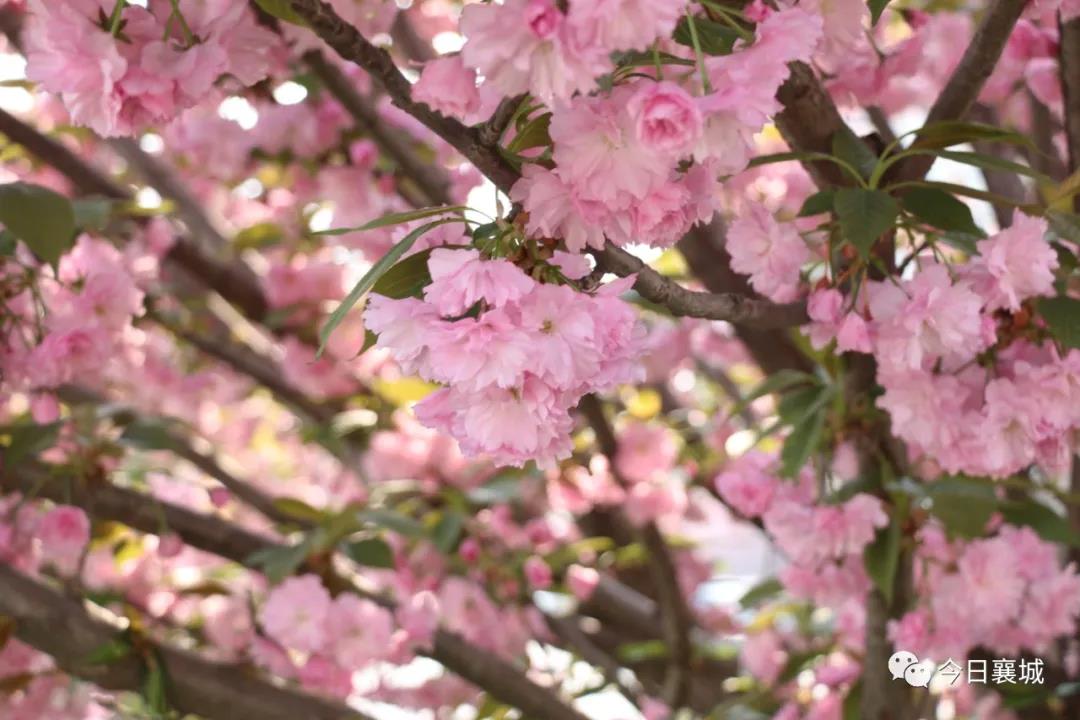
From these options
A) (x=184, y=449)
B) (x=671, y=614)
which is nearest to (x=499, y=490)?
(x=671, y=614)

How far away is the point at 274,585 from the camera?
1535mm

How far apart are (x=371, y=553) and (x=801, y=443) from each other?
0.62 metres

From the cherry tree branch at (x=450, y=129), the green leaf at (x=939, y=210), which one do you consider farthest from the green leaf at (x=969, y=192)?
the cherry tree branch at (x=450, y=129)

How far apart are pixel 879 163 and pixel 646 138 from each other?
0.35m

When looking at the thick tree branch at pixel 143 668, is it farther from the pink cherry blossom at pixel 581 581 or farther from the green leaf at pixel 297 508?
the pink cherry blossom at pixel 581 581

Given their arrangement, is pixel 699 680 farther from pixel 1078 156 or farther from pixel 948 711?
pixel 1078 156

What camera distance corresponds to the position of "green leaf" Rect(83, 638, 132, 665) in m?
1.34

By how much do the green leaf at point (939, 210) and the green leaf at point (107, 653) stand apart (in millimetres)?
971

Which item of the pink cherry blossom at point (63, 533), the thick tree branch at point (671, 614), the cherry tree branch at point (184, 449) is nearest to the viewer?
the pink cherry blossom at point (63, 533)

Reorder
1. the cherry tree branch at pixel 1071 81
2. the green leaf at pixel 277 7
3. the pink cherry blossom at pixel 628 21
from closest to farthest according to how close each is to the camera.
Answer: the pink cherry blossom at pixel 628 21
the green leaf at pixel 277 7
the cherry tree branch at pixel 1071 81

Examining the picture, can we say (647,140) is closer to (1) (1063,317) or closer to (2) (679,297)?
(2) (679,297)

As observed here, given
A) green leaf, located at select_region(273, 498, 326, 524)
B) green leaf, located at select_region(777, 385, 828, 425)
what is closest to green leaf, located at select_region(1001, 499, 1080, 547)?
green leaf, located at select_region(777, 385, 828, 425)

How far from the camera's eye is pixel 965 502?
3.78 ft

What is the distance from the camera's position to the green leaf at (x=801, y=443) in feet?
3.71
